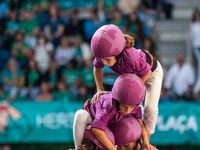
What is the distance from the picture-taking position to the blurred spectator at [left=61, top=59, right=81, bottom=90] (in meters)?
6.95

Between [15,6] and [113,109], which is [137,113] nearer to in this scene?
[113,109]

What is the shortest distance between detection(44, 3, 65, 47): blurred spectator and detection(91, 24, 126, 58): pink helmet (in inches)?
216

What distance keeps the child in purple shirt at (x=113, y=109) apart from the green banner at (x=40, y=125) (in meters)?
3.03

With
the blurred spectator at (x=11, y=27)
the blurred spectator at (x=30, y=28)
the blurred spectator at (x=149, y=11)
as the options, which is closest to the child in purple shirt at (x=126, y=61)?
the blurred spectator at (x=30, y=28)

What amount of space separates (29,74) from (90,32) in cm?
187

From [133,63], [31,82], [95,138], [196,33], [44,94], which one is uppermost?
[133,63]

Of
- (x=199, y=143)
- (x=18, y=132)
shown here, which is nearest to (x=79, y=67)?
(x=18, y=132)

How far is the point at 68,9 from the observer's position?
346 inches

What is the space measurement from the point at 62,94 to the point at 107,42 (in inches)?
176

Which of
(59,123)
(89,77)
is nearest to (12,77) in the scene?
(89,77)

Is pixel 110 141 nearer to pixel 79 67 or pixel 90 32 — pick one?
pixel 79 67

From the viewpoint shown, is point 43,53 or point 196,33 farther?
point 43,53

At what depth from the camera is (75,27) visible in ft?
25.5

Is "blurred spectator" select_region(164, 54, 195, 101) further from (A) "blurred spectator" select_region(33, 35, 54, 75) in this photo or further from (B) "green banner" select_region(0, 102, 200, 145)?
(A) "blurred spectator" select_region(33, 35, 54, 75)
